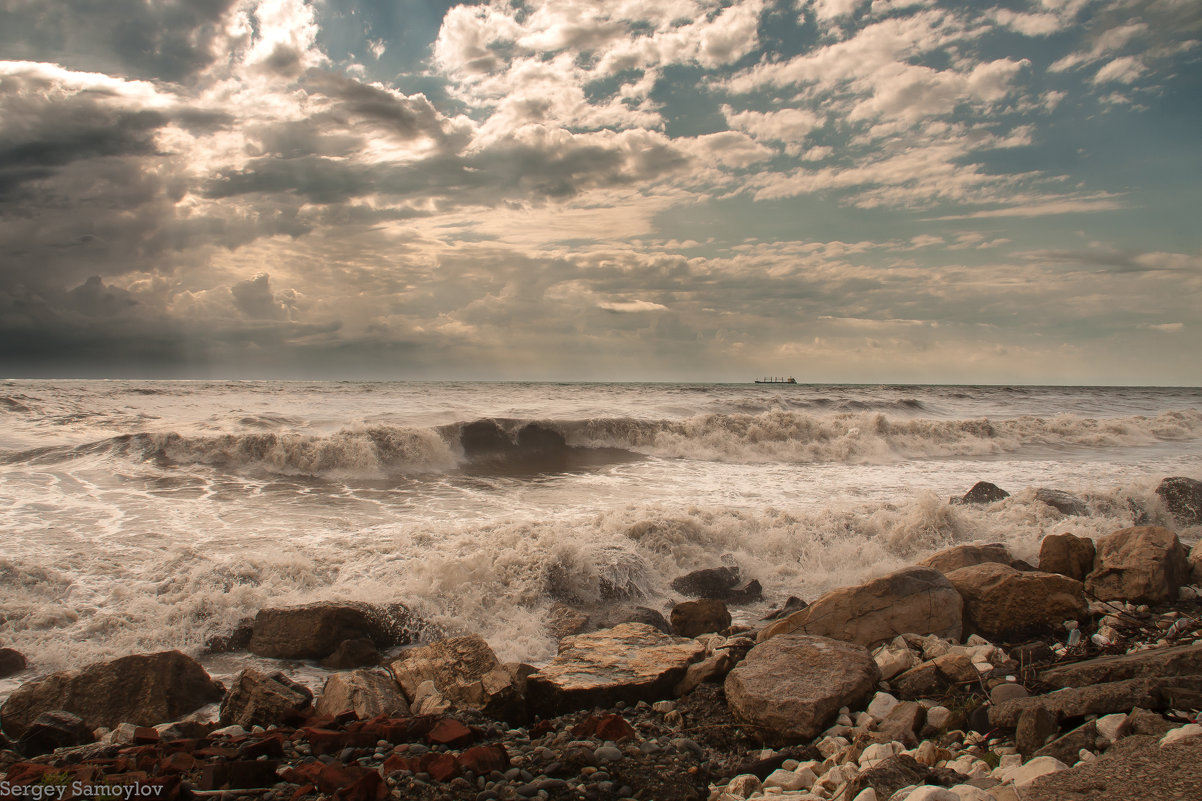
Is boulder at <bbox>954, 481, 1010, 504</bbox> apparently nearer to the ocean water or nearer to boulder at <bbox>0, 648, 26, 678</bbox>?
the ocean water

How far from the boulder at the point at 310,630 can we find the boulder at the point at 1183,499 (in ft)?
43.0

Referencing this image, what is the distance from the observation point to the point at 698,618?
694 cm

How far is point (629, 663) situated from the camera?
5336 mm

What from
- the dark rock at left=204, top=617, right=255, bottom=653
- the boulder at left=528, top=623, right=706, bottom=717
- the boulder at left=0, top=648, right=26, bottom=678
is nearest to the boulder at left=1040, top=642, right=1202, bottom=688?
the boulder at left=528, top=623, right=706, bottom=717

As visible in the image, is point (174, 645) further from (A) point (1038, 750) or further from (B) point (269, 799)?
(A) point (1038, 750)

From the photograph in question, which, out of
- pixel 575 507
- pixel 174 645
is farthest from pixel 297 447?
pixel 174 645

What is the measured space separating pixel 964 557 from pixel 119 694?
868 cm

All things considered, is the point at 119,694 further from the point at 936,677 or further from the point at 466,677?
the point at 936,677

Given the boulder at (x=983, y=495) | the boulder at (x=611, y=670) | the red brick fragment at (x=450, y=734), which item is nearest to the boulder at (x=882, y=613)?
the boulder at (x=611, y=670)

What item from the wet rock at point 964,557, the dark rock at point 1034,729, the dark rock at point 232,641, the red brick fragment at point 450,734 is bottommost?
the dark rock at point 232,641

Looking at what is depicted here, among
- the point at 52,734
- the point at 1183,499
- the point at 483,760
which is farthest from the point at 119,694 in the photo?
the point at 1183,499

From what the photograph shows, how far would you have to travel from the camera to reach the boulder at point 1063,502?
10732mm

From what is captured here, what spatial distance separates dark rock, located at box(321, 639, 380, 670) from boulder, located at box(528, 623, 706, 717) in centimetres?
203

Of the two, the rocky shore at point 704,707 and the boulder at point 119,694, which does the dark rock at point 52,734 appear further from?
the boulder at point 119,694
